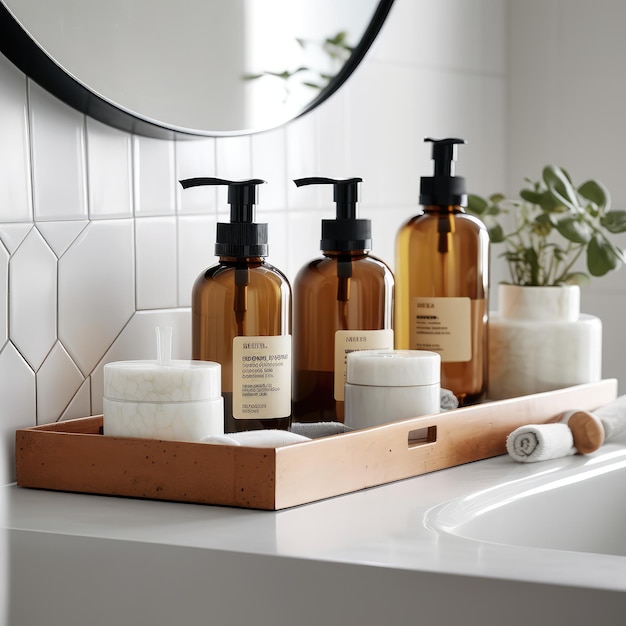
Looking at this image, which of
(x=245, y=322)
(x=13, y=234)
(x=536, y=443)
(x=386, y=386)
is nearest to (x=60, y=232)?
(x=13, y=234)

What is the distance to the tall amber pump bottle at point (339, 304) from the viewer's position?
2.91 feet

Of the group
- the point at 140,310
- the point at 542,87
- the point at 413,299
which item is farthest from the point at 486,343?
the point at 542,87

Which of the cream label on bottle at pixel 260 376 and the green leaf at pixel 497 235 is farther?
the green leaf at pixel 497 235

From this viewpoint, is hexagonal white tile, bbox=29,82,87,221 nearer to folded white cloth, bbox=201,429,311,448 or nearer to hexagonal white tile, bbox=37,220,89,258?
hexagonal white tile, bbox=37,220,89,258

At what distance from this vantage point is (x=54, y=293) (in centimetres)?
82

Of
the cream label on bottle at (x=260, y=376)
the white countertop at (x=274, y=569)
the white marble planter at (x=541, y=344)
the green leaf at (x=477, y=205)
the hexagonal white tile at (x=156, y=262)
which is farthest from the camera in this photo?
the green leaf at (x=477, y=205)

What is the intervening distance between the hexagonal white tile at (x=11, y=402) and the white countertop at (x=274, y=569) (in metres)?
0.06

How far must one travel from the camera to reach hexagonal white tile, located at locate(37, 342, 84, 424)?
2.67 feet

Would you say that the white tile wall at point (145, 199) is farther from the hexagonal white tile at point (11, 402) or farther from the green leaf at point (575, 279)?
the green leaf at point (575, 279)

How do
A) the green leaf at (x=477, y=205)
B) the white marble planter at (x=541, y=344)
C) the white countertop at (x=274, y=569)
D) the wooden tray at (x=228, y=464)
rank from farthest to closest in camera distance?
the green leaf at (x=477, y=205) < the white marble planter at (x=541, y=344) < the wooden tray at (x=228, y=464) < the white countertop at (x=274, y=569)

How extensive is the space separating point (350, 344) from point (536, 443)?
0.55 ft

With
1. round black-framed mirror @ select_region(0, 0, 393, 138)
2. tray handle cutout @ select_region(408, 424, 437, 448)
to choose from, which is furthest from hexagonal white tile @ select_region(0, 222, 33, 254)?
tray handle cutout @ select_region(408, 424, 437, 448)

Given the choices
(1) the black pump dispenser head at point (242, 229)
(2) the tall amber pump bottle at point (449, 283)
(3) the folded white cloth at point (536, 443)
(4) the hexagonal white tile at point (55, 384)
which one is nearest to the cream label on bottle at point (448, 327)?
(2) the tall amber pump bottle at point (449, 283)

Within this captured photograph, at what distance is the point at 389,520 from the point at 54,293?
31cm
